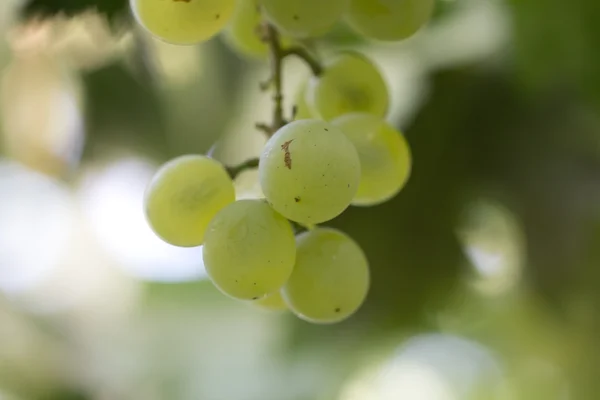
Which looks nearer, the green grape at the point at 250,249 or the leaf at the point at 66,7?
the green grape at the point at 250,249

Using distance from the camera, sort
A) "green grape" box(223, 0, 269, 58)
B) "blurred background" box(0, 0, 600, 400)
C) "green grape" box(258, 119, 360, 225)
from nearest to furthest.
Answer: "green grape" box(258, 119, 360, 225), "green grape" box(223, 0, 269, 58), "blurred background" box(0, 0, 600, 400)

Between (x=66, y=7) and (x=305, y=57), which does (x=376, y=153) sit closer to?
(x=305, y=57)

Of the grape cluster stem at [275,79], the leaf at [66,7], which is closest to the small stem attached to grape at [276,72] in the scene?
the grape cluster stem at [275,79]

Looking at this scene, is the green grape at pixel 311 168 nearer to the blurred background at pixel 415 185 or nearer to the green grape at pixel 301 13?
the green grape at pixel 301 13

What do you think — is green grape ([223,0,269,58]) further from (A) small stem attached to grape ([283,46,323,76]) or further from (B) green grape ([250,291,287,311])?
(B) green grape ([250,291,287,311])

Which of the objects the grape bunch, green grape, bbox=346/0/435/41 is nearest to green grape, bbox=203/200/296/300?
the grape bunch

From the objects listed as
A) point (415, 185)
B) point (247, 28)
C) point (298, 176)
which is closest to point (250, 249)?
point (298, 176)

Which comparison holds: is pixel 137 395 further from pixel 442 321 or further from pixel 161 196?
pixel 161 196
